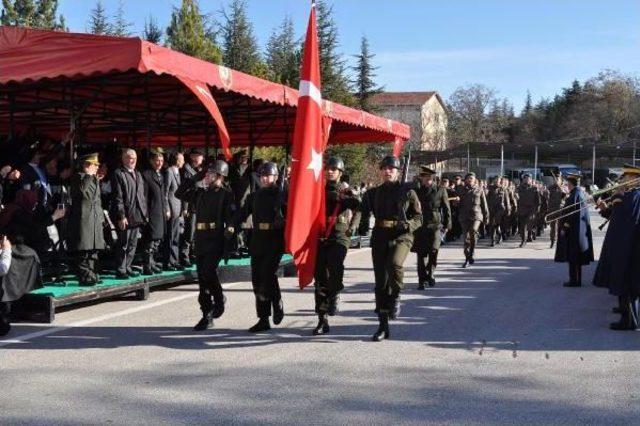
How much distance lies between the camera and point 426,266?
11.4 m

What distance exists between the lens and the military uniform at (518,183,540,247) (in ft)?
65.9

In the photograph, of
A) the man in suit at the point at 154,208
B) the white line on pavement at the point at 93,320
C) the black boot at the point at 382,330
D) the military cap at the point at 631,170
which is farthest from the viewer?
the man in suit at the point at 154,208

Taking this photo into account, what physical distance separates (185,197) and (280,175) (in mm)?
1243

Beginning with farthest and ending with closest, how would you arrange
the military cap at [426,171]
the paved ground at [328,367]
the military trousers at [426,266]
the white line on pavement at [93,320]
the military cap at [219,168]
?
the military cap at [426,171] < the military trousers at [426,266] < the military cap at [219,168] < the white line on pavement at [93,320] < the paved ground at [328,367]

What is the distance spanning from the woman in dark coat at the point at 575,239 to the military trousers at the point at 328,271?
538cm

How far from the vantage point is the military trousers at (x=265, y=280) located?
24.8ft

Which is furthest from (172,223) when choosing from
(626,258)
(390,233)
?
(626,258)

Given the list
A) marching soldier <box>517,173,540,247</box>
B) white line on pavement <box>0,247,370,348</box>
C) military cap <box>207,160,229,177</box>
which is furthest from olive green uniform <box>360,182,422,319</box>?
marching soldier <box>517,173,540,247</box>

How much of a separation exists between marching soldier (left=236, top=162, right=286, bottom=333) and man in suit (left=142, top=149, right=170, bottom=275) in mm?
2638

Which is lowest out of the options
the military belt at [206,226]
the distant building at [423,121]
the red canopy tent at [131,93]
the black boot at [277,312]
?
the black boot at [277,312]

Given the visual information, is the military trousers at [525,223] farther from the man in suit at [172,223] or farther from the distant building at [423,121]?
the distant building at [423,121]

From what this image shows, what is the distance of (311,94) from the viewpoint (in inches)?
304

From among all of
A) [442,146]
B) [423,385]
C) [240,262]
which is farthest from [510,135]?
[423,385]

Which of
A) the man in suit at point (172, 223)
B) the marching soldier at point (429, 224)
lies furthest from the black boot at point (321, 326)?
the man in suit at point (172, 223)
